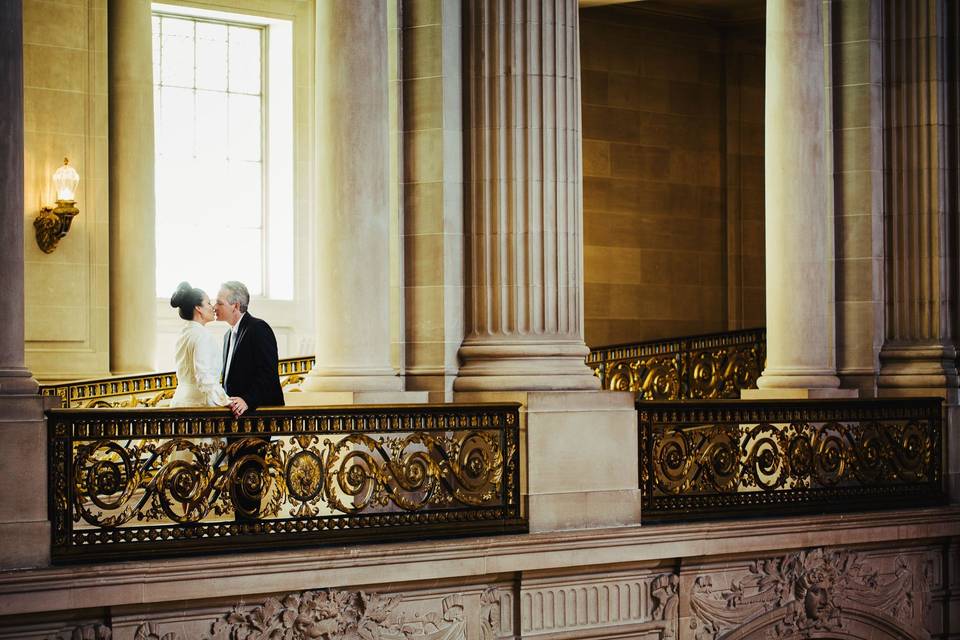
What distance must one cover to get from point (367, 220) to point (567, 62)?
1861 millimetres

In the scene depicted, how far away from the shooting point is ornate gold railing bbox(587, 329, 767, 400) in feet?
52.5

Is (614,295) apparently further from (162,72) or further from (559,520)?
(559,520)

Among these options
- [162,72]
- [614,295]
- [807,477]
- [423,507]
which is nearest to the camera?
[423,507]

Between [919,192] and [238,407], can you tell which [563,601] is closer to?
[238,407]

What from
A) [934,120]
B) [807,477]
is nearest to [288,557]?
[807,477]

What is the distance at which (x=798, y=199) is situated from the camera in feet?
38.4

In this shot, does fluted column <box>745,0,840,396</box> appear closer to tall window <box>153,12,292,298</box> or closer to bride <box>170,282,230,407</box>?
bride <box>170,282,230,407</box>

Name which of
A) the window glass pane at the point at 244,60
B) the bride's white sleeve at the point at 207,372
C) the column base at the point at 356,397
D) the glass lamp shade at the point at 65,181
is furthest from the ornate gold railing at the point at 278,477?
the window glass pane at the point at 244,60

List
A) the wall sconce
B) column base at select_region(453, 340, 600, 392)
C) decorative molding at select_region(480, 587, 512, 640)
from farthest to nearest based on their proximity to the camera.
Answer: the wall sconce → column base at select_region(453, 340, 600, 392) → decorative molding at select_region(480, 587, 512, 640)

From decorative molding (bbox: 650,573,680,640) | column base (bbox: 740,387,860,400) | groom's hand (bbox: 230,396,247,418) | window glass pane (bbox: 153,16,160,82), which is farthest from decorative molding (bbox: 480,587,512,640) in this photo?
window glass pane (bbox: 153,16,160,82)

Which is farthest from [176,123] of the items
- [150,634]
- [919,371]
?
[150,634]

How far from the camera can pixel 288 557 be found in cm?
820

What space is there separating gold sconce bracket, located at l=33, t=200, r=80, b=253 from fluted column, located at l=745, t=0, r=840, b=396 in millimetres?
7461

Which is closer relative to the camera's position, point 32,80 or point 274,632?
point 274,632
